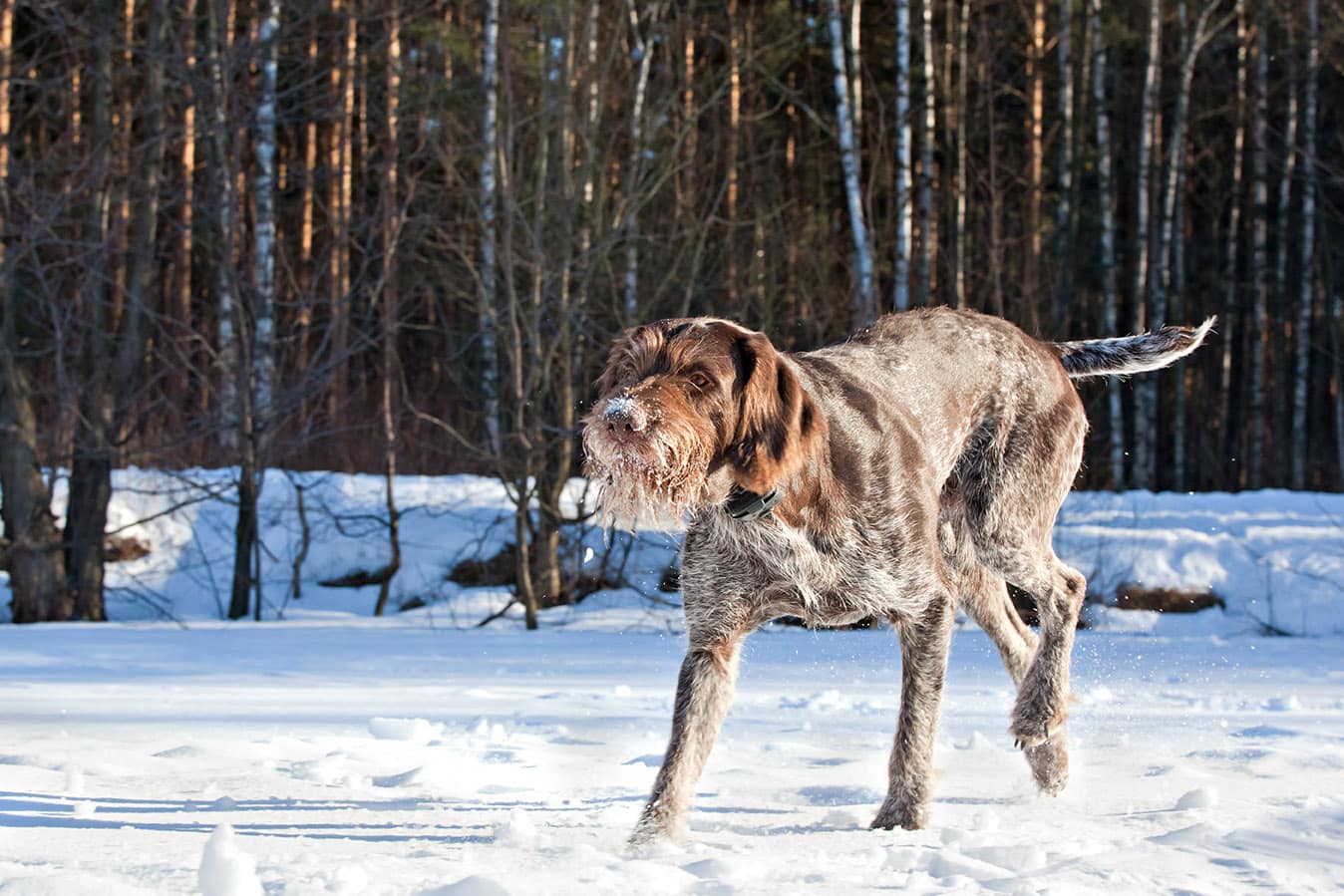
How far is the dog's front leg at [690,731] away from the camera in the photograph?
3.12m

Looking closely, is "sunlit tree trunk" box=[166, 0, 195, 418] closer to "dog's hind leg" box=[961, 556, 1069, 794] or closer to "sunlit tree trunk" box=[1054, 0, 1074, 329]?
"dog's hind leg" box=[961, 556, 1069, 794]

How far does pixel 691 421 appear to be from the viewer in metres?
2.96

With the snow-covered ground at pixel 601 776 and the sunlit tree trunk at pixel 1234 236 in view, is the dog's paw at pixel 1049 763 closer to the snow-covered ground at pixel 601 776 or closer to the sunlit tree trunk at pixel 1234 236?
the snow-covered ground at pixel 601 776

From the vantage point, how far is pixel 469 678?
5906mm

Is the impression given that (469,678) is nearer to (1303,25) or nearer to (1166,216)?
(1166,216)

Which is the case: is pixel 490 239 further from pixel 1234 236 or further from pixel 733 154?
pixel 1234 236

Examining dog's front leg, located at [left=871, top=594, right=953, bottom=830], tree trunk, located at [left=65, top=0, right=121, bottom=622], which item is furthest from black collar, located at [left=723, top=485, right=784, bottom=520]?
tree trunk, located at [left=65, top=0, right=121, bottom=622]

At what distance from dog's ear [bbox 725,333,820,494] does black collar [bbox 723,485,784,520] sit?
80mm

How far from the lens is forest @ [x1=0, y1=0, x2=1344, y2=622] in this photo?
342 inches

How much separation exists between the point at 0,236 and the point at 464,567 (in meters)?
3.82

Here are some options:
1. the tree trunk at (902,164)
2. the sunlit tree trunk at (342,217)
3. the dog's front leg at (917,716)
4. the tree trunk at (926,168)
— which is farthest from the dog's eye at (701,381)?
the tree trunk at (926,168)

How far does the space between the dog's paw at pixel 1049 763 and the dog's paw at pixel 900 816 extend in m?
0.64

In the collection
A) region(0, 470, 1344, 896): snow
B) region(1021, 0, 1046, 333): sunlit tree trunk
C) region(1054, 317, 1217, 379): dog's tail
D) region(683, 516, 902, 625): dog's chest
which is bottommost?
region(0, 470, 1344, 896): snow

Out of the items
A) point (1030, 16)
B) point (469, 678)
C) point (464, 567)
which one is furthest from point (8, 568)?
point (1030, 16)
